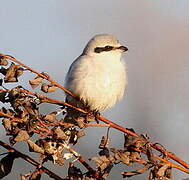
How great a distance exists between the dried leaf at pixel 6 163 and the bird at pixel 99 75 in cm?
130

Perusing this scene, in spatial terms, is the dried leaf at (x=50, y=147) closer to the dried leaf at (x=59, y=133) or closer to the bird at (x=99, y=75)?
the dried leaf at (x=59, y=133)

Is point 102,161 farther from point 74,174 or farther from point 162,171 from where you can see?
point 162,171

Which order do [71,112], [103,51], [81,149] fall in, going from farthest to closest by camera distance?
[81,149] < [103,51] < [71,112]

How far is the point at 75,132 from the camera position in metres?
2.71

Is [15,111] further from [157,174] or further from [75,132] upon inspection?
[157,174]

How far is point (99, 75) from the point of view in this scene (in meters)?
3.79

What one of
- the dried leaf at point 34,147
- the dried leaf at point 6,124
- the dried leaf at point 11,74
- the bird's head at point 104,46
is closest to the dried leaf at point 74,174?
the dried leaf at point 34,147

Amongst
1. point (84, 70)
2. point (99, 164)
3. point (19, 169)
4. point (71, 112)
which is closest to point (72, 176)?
point (99, 164)

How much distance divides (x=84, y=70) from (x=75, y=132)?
113 cm

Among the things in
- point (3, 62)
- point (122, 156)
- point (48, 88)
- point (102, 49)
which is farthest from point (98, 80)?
point (122, 156)

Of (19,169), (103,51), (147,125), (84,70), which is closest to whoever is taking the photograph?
(84,70)

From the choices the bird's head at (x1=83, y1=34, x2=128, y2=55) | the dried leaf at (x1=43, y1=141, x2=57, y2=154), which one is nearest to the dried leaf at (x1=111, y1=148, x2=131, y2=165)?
the dried leaf at (x1=43, y1=141, x2=57, y2=154)

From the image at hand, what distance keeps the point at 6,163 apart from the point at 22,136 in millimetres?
183

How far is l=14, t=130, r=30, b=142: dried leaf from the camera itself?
96.2 inches
